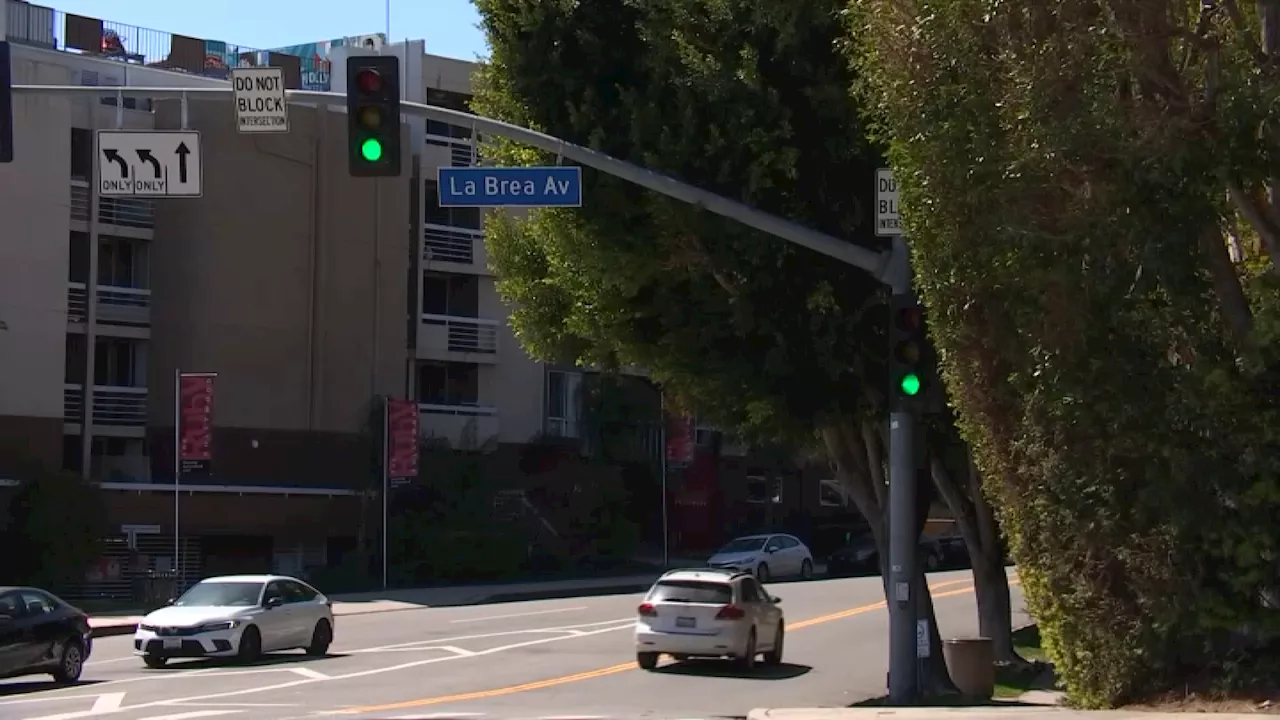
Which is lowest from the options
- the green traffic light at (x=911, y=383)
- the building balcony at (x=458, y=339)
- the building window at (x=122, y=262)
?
the green traffic light at (x=911, y=383)

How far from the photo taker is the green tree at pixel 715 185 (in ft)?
60.8

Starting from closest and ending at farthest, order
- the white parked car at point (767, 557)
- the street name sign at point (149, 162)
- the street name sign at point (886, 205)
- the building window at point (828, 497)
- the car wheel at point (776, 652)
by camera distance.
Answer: the street name sign at point (149, 162) → the street name sign at point (886, 205) → the car wheel at point (776, 652) → the white parked car at point (767, 557) → the building window at point (828, 497)

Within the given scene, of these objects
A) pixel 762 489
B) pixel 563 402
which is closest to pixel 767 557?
pixel 563 402

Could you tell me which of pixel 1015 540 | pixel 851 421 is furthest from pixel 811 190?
pixel 1015 540

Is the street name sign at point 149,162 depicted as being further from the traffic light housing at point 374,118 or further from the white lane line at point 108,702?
the white lane line at point 108,702

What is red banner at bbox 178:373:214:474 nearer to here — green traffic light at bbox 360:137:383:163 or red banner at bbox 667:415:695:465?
red banner at bbox 667:415:695:465

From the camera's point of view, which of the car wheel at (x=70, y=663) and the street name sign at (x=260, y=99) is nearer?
the street name sign at (x=260, y=99)

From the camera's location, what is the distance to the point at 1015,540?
15805 millimetres

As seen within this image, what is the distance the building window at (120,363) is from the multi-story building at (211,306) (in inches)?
2.5

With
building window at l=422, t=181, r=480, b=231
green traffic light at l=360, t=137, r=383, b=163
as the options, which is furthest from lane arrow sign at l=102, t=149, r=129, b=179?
building window at l=422, t=181, r=480, b=231

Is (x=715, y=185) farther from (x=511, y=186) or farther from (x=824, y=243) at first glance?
(x=511, y=186)

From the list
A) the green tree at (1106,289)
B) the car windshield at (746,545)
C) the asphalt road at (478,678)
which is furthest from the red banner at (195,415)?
the green tree at (1106,289)

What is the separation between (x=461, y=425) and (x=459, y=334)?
3.06m

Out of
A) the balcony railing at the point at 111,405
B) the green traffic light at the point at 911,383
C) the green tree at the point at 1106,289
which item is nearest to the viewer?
the green tree at the point at 1106,289
